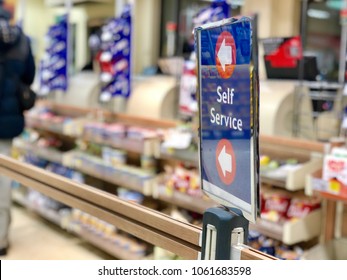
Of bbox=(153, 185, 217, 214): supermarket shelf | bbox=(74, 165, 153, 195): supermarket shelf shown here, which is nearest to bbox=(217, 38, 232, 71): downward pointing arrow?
bbox=(153, 185, 217, 214): supermarket shelf

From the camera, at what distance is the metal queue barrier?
116 centimetres

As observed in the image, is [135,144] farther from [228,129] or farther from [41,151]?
[228,129]

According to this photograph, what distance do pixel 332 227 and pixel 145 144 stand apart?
56.9 inches

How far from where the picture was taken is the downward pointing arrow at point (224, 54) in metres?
1.05

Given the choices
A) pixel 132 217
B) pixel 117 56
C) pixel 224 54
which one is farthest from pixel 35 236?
pixel 224 54

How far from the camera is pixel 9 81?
380cm

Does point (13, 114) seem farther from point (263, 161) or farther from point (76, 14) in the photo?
point (76, 14)

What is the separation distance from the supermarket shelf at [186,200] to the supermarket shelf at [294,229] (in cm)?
41

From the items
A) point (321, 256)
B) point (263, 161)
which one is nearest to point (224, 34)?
point (321, 256)

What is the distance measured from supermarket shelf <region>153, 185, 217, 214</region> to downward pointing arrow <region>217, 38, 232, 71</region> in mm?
2162

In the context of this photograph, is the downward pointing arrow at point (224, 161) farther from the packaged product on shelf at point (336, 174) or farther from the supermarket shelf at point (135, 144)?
the supermarket shelf at point (135, 144)

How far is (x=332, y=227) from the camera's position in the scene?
290cm

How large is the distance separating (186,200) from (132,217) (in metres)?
2.13

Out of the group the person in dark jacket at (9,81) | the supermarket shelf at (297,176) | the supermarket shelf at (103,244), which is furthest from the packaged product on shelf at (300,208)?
the person in dark jacket at (9,81)
